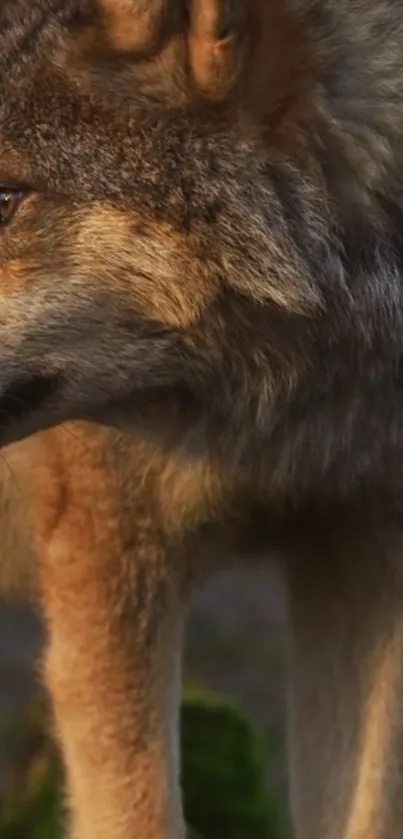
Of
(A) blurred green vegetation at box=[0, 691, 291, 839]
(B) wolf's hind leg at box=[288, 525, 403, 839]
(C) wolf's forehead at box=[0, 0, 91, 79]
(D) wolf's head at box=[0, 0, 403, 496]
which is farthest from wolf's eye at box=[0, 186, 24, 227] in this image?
(A) blurred green vegetation at box=[0, 691, 291, 839]

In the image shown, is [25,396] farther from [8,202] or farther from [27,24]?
[27,24]

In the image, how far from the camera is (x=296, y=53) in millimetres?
1866

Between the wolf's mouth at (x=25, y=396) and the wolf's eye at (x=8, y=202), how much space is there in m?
0.18

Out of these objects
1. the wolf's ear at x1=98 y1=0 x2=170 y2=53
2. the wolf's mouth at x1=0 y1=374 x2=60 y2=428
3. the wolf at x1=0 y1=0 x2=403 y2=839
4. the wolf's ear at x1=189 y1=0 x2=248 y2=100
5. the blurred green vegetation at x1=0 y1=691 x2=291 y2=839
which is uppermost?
the wolf's ear at x1=98 y1=0 x2=170 y2=53

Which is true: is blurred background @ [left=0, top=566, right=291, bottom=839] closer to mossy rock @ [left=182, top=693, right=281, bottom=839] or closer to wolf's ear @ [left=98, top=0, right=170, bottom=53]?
mossy rock @ [left=182, top=693, right=281, bottom=839]

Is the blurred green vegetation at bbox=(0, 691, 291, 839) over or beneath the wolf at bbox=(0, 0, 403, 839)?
beneath

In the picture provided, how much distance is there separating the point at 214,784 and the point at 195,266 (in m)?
1.46

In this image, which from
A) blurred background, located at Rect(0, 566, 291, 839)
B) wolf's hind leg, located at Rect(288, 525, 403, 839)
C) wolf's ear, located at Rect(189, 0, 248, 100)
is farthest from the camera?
blurred background, located at Rect(0, 566, 291, 839)

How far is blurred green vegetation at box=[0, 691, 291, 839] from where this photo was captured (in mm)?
3037

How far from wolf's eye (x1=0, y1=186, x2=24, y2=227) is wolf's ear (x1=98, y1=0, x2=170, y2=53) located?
202 millimetres

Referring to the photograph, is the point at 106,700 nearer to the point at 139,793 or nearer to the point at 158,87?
the point at 139,793

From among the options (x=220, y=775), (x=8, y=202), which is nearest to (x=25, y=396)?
(x=8, y=202)

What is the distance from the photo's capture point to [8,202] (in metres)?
1.84

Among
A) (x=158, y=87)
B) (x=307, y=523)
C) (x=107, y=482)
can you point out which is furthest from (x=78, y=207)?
→ (x=307, y=523)
